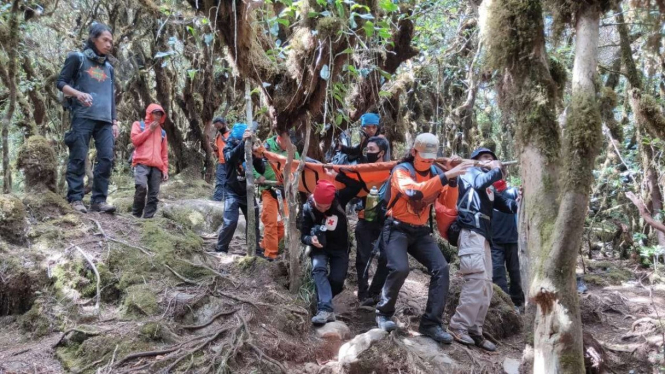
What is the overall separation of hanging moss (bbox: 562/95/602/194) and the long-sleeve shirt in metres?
5.66

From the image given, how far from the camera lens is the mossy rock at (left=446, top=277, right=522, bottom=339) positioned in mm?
6285

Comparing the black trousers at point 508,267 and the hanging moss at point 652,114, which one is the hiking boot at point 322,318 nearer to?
the black trousers at point 508,267

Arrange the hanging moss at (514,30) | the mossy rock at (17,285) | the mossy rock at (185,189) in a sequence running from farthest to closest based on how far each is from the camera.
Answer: the mossy rock at (185,189) → the mossy rock at (17,285) → the hanging moss at (514,30)

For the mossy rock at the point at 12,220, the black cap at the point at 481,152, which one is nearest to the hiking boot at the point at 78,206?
the mossy rock at the point at 12,220

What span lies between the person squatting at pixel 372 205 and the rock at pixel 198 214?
204 cm

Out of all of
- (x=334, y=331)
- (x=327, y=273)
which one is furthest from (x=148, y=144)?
(x=334, y=331)

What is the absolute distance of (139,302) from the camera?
4.82 metres

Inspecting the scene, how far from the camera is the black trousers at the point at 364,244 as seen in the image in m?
6.51

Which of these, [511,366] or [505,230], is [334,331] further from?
[505,230]

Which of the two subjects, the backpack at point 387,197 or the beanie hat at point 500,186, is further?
the beanie hat at point 500,186

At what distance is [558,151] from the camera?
10.8 feet

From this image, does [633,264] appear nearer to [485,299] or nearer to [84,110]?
[485,299]

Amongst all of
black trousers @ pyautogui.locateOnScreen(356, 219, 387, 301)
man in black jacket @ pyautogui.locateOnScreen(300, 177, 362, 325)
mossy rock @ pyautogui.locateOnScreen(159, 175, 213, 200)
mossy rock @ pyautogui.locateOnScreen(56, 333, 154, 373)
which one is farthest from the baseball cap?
mossy rock @ pyautogui.locateOnScreen(159, 175, 213, 200)

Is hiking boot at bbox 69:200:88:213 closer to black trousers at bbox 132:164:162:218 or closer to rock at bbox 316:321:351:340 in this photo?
black trousers at bbox 132:164:162:218
